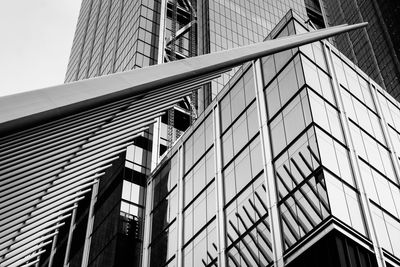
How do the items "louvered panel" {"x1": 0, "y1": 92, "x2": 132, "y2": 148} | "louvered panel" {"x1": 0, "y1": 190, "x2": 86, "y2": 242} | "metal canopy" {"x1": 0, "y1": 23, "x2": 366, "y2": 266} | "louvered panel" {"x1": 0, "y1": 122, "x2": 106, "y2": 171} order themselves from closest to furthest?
"metal canopy" {"x1": 0, "y1": 23, "x2": 366, "y2": 266}, "louvered panel" {"x1": 0, "y1": 92, "x2": 132, "y2": 148}, "louvered panel" {"x1": 0, "y1": 122, "x2": 106, "y2": 171}, "louvered panel" {"x1": 0, "y1": 190, "x2": 86, "y2": 242}

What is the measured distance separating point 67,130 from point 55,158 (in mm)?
1198

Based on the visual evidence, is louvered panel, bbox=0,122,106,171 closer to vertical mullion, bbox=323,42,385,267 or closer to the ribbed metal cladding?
the ribbed metal cladding

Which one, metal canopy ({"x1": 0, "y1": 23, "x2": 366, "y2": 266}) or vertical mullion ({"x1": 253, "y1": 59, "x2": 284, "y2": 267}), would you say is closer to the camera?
metal canopy ({"x1": 0, "y1": 23, "x2": 366, "y2": 266})

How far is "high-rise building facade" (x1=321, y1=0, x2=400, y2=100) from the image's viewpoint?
130500mm

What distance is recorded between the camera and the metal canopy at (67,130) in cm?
1262

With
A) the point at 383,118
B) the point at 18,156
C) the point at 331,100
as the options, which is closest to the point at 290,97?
the point at 331,100

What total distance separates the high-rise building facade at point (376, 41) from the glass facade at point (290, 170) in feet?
301

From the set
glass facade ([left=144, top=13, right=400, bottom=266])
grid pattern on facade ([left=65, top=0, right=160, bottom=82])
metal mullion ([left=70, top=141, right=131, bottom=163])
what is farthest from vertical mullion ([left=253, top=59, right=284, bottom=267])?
grid pattern on facade ([left=65, top=0, right=160, bottom=82])

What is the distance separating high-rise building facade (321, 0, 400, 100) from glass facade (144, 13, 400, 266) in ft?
301

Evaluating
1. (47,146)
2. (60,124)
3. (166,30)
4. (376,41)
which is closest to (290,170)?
(47,146)

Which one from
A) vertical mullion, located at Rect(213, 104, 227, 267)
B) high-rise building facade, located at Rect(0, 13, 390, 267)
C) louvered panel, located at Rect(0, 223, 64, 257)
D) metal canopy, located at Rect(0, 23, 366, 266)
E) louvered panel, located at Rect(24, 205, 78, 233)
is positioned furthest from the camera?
vertical mullion, located at Rect(213, 104, 227, 267)

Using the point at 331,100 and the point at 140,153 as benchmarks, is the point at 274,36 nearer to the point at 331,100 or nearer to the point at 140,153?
the point at 331,100

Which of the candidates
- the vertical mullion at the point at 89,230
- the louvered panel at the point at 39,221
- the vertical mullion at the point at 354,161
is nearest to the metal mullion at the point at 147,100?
the louvered panel at the point at 39,221

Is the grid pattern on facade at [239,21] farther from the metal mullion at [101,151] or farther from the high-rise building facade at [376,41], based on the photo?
the metal mullion at [101,151]
